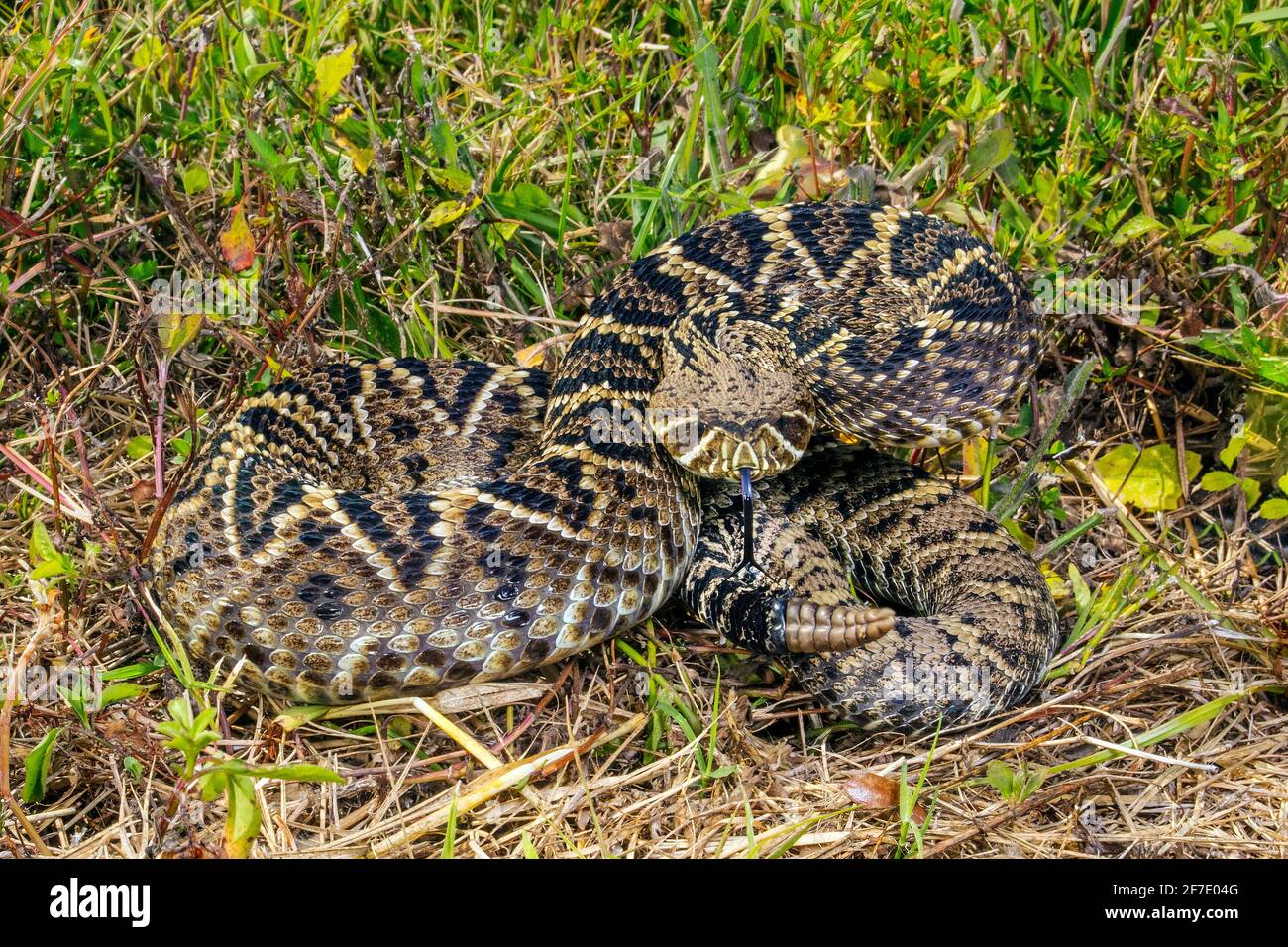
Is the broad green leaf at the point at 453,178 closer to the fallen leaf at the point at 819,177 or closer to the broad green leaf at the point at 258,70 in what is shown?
the broad green leaf at the point at 258,70

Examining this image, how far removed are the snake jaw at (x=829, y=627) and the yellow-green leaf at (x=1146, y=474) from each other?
1.50 metres

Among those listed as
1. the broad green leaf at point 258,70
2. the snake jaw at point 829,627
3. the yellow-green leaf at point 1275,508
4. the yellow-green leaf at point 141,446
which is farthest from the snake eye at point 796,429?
the yellow-green leaf at point 141,446

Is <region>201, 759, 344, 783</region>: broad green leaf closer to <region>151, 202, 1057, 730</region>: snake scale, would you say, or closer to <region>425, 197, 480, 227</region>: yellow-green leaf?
<region>151, 202, 1057, 730</region>: snake scale

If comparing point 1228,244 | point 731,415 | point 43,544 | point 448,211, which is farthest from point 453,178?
point 1228,244

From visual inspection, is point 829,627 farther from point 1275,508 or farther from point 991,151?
point 991,151

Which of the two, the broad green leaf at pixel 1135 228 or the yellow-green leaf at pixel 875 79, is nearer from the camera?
the broad green leaf at pixel 1135 228

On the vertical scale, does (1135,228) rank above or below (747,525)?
above

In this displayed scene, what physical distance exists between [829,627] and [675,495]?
81 centimetres

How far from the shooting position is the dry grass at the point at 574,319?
144 inches

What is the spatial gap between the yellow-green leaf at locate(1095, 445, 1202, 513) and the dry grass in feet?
0.16

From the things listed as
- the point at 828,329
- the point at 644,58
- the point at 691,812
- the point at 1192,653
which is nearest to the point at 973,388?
the point at 828,329

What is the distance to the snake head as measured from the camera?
165 inches

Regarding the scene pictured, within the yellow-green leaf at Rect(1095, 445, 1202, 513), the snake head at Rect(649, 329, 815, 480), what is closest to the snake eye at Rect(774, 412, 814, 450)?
the snake head at Rect(649, 329, 815, 480)

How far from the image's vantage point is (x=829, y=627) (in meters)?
3.80
